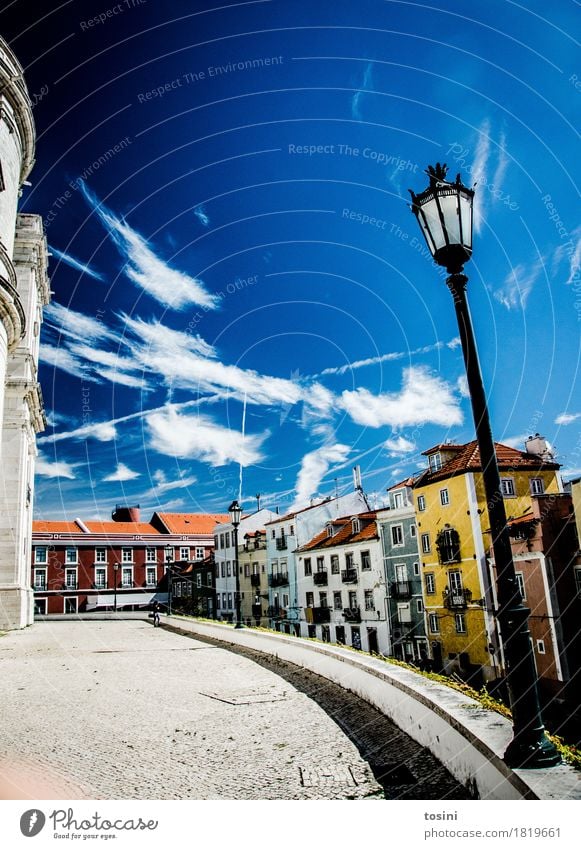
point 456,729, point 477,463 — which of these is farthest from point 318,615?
point 456,729

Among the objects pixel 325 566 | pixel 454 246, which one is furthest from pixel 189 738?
pixel 325 566

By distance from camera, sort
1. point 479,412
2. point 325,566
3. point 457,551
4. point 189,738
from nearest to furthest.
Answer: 1. point 479,412
2. point 189,738
3. point 457,551
4. point 325,566

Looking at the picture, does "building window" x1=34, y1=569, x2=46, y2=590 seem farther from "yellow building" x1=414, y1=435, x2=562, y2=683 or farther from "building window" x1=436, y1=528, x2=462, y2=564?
"building window" x1=436, y1=528, x2=462, y2=564

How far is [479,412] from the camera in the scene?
3.40 meters

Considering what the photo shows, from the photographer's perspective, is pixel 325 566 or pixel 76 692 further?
pixel 325 566

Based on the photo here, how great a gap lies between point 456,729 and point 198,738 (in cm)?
184

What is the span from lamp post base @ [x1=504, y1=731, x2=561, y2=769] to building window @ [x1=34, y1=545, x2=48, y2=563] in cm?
4668

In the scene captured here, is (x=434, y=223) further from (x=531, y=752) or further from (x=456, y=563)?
(x=456, y=563)

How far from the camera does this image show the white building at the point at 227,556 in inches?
1651

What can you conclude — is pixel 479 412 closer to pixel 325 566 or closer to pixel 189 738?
pixel 189 738

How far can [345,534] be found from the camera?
1309 inches

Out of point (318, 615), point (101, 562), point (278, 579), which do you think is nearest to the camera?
point (318, 615)

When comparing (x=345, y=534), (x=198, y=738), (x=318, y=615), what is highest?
(x=345, y=534)
